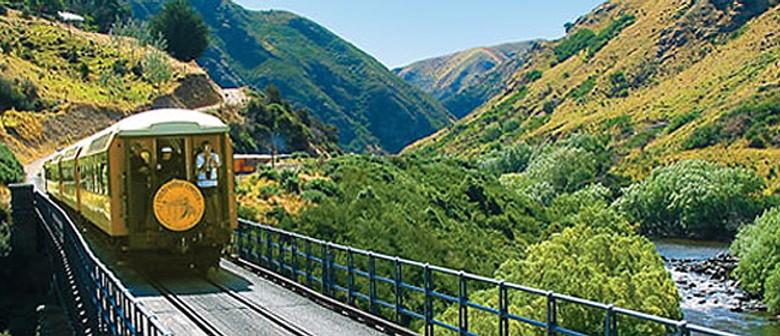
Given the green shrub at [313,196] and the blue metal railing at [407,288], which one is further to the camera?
the green shrub at [313,196]

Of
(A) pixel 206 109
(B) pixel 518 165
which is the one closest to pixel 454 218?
(A) pixel 206 109

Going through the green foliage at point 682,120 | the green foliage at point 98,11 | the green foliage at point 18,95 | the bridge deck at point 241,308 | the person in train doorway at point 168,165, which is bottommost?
the bridge deck at point 241,308

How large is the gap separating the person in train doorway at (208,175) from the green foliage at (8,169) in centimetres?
3434

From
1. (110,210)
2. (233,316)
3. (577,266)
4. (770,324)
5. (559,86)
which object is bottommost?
(770,324)

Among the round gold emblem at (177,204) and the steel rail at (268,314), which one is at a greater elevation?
the round gold emblem at (177,204)

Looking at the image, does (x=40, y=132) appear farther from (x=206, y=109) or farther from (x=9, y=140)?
(x=206, y=109)

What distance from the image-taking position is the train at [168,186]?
17.6m

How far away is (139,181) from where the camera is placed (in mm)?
17625

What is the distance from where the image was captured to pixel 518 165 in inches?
4751

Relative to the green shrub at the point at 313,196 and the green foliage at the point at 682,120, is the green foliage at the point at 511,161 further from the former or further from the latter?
the green shrub at the point at 313,196

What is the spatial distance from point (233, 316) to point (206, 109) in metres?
74.9

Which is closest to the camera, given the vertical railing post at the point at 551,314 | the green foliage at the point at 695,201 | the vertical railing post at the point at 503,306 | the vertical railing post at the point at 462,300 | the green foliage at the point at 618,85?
Answer: the vertical railing post at the point at 551,314

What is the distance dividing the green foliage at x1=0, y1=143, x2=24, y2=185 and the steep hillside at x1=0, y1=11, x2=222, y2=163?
13.2 metres

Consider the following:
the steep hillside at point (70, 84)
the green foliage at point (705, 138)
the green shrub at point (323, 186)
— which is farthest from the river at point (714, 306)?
the steep hillside at point (70, 84)
